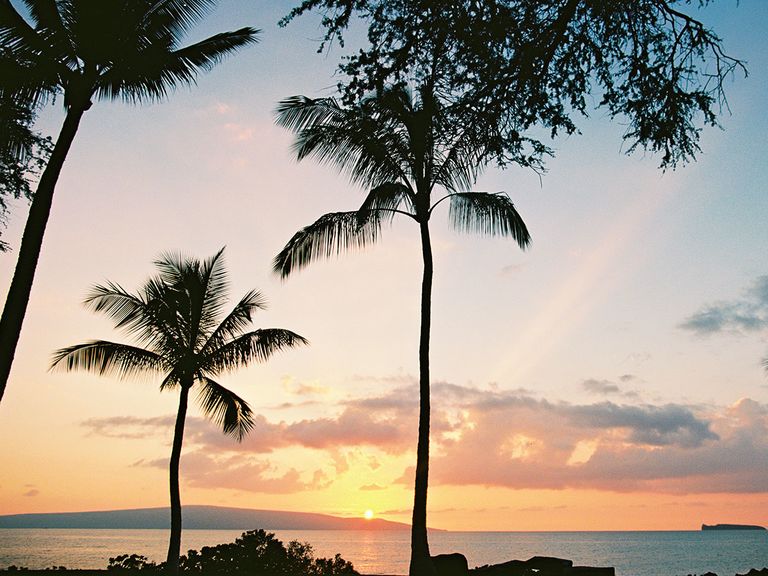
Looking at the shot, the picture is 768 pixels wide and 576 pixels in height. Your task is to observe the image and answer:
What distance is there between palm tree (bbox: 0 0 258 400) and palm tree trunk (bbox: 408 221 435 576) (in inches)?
257

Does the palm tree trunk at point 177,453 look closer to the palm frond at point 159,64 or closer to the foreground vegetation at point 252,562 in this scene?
the foreground vegetation at point 252,562

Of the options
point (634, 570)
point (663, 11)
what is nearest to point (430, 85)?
point (663, 11)

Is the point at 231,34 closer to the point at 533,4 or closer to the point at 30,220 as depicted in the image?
the point at 30,220

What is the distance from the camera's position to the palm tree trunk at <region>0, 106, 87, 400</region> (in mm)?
10539

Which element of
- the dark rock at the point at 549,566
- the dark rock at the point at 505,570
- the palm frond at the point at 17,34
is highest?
the palm frond at the point at 17,34

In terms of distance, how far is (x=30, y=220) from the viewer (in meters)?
11.3

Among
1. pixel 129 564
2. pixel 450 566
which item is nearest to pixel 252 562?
pixel 129 564

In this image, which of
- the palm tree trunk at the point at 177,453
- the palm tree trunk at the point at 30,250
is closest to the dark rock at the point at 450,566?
the palm tree trunk at the point at 177,453

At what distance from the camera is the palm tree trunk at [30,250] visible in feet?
34.6

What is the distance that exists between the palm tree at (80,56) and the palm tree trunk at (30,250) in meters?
0.02

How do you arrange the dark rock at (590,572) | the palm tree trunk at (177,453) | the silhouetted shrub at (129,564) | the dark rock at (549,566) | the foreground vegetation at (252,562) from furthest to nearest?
the silhouetted shrub at (129,564) < the foreground vegetation at (252,562) < the palm tree trunk at (177,453) < the dark rock at (549,566) < the dark rock at (590,572)

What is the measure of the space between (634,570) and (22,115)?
9196 centimetres

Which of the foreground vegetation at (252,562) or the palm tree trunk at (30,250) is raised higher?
the palm tree trunk at (30,250)

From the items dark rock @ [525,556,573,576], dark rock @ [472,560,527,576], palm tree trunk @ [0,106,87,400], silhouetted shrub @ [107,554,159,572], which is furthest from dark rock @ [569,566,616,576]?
silhouetted shrub @ [107,554,159,572]
